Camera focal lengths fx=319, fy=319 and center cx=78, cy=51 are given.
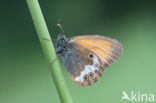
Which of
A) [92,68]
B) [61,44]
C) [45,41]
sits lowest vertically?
[45,41]

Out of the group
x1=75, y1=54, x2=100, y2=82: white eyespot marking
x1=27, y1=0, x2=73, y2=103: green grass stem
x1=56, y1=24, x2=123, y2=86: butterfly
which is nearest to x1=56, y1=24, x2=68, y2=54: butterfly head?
x1=56, y1=24, x2=123, y2=86: butterfly

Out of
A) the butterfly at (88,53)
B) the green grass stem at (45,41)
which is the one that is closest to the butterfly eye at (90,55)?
the butterfly at (88,53)

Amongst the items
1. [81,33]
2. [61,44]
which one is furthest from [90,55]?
[81,33]

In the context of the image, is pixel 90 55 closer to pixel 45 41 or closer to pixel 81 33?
pixel 45 41

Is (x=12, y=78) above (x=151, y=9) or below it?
below

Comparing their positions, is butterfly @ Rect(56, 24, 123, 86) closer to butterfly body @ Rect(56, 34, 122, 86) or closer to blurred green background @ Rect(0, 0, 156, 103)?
butterfly body @ Rect(56, 34, 122, 86)

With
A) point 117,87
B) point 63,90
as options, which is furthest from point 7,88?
point 63,90

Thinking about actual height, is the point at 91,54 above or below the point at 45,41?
above

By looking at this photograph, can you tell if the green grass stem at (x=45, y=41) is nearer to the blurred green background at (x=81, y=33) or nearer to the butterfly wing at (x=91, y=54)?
the butterfly wing at (x=91, y=54)

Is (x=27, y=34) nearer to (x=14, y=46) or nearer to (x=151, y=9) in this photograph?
(x=14, y=46)
